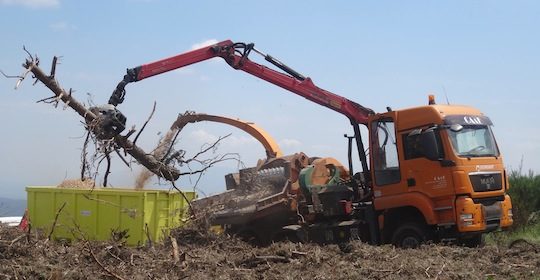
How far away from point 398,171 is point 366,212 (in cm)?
110

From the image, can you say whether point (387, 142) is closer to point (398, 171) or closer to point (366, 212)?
point (398, 171)

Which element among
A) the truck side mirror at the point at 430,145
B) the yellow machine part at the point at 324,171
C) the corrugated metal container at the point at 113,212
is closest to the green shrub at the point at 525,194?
the yellow machine part at the point at 324,171

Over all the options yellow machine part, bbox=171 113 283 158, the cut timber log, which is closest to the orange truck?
the cut timber log

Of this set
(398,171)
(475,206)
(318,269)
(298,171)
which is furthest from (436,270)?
(298,171)

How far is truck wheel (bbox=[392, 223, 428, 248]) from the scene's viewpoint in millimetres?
11391

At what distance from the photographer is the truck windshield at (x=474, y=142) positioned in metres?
11.3

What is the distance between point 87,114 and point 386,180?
5.60m

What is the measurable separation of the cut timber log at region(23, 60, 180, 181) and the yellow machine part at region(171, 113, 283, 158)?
9.45 feet

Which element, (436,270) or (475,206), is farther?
(475,206)

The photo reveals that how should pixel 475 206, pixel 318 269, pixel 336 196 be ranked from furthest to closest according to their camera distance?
pixel 336 196 → pixel 475 206 → pixel 318 269

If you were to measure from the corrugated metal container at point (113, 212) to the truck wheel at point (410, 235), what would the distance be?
387 cm

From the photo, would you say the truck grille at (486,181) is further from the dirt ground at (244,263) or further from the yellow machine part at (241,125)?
the yellow machine part at (241,125)

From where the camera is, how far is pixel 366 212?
12.4 metres

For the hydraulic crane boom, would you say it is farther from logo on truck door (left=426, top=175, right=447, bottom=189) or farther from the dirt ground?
the dirt ground
